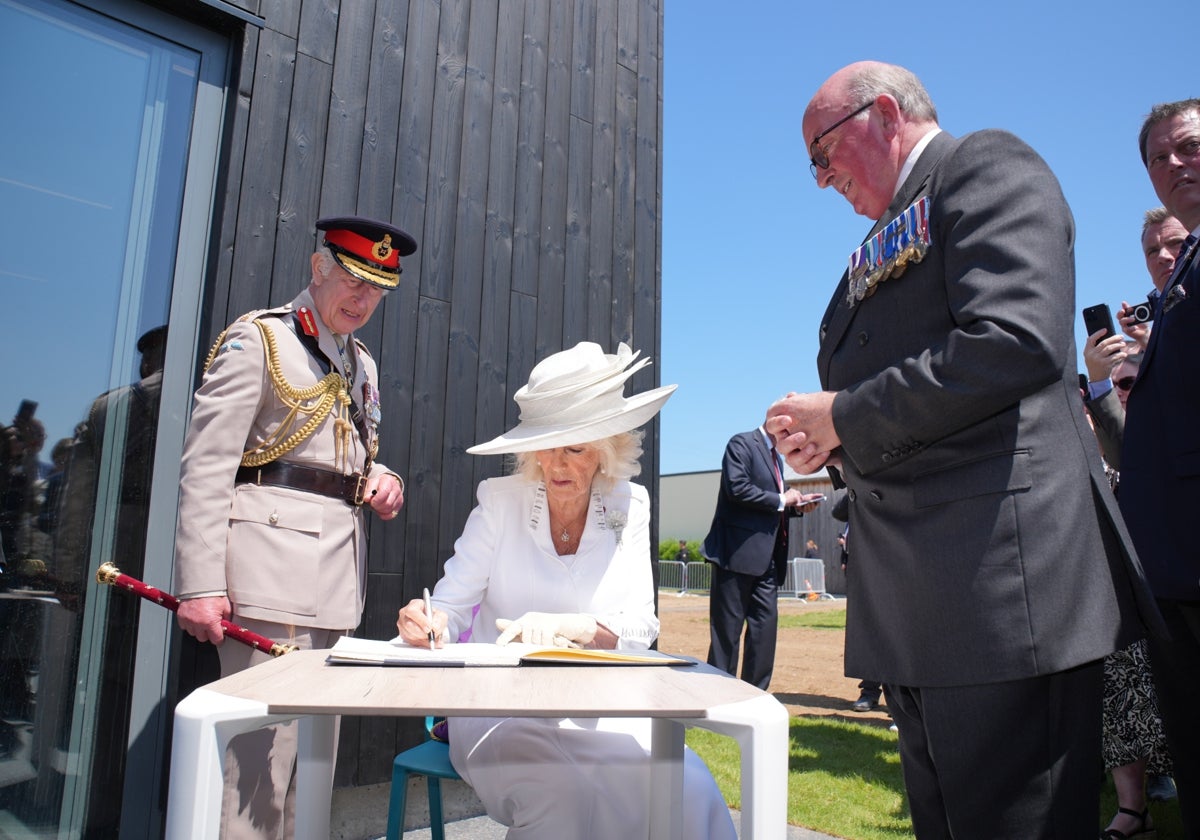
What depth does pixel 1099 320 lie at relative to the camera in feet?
9.95

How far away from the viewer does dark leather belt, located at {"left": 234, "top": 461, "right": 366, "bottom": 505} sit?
261 cm

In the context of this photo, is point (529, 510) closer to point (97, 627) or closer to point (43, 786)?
point (97, 627)

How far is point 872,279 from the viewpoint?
185cm

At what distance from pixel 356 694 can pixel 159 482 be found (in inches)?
85.6

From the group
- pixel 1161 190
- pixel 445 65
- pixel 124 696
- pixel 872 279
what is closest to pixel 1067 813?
pixel 872 279

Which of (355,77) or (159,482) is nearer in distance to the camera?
(159,482)

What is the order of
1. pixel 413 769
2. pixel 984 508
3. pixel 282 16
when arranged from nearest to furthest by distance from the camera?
pixel 984 508, pixel 413 769, pixel 282 16

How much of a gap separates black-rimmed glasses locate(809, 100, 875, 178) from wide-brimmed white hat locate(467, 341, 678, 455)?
773mm

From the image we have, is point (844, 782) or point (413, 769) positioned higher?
point (413, 769)

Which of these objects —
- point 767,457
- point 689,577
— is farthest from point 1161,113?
point 689,577

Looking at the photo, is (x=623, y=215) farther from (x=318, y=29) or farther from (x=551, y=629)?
(x=551, y=629)

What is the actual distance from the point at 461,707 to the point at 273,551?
158cm

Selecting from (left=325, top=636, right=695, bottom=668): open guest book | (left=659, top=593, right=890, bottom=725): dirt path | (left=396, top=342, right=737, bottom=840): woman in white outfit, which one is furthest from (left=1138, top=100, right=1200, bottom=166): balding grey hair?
(left=659, top=593, right=890, bottom=725): dirt path

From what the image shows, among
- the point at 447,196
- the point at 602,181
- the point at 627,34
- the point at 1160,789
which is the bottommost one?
the point at 1160,789
